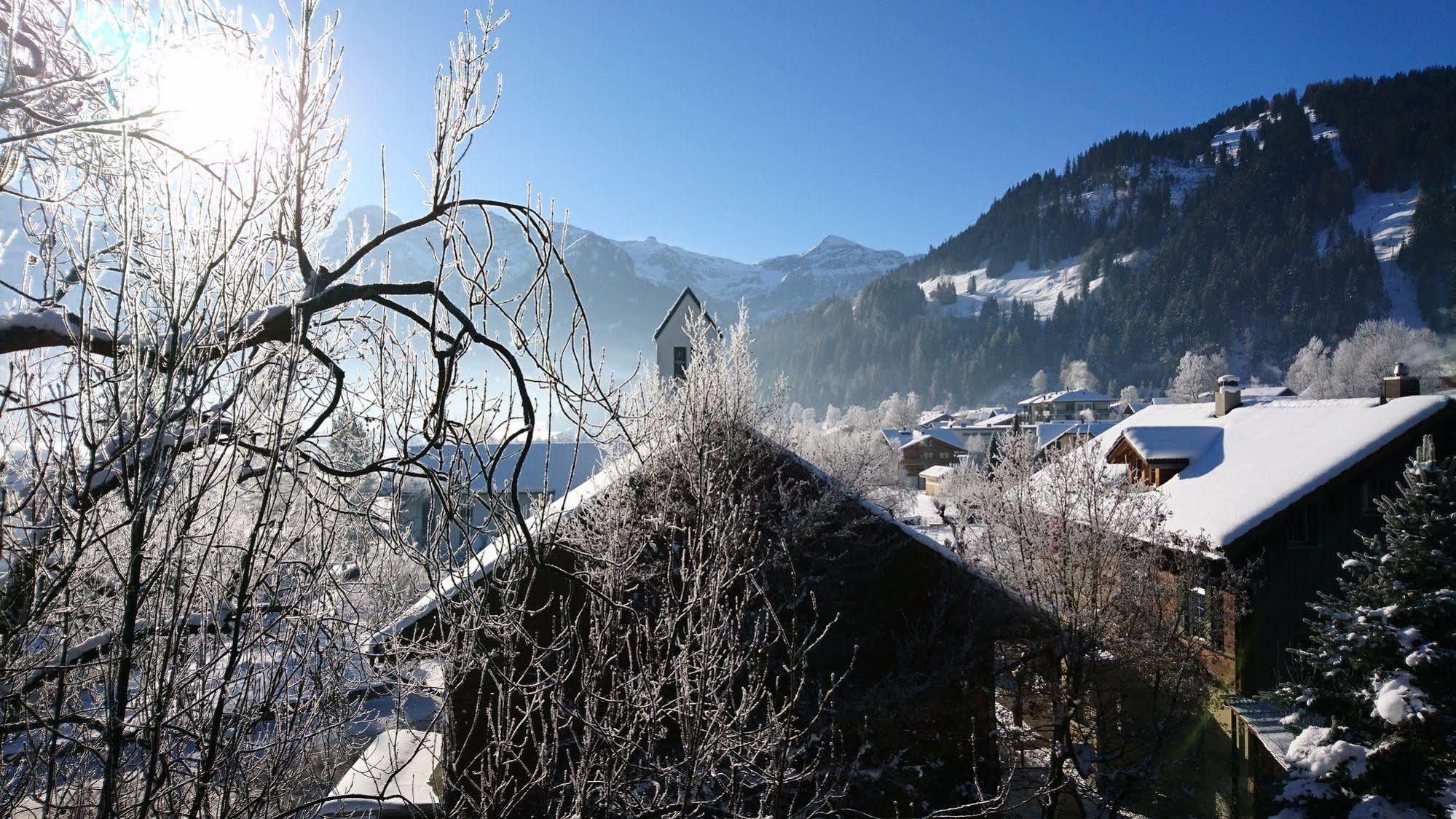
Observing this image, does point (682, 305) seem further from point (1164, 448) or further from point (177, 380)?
point (1164, 448)

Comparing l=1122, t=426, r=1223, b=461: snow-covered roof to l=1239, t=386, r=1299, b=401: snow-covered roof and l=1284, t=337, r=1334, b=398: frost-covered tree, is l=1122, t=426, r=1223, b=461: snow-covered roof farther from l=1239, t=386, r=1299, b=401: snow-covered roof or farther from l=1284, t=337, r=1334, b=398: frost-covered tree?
l=1284, t=337, r=1334, b=398: frost-covered tree

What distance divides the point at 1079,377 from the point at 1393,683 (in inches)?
4894

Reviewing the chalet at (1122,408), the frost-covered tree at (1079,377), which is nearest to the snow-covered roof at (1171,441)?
the chalet at (1122,408)

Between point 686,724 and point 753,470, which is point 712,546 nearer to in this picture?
point 686,724

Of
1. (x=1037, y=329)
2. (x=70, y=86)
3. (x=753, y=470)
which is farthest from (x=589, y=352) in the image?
(x=1037, y=329)

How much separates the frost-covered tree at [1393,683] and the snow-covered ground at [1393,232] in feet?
411

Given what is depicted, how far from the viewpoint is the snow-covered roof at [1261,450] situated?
14836 mm

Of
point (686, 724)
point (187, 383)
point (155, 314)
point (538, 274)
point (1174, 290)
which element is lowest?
point (686, 724)

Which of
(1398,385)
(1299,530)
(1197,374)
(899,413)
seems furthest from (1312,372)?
(1299,530)

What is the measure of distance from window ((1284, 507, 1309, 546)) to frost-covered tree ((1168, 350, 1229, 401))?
261ft

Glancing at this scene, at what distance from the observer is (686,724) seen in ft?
13.3

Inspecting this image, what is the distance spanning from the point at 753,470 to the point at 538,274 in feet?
24.6

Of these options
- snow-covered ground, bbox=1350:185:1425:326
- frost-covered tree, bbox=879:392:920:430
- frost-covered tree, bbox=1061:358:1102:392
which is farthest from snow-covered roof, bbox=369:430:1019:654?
snow-covered ground, bbox=1350:185:1425:326

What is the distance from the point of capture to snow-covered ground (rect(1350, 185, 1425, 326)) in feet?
349
